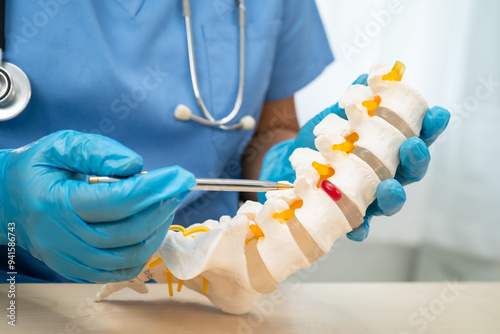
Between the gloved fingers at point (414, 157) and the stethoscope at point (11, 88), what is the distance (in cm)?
56

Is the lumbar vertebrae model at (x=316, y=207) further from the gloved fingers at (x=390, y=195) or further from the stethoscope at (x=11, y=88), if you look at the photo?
the stethoscope at (x=11, y=88)

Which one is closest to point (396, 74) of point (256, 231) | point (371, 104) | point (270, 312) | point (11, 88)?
point (371, 104)

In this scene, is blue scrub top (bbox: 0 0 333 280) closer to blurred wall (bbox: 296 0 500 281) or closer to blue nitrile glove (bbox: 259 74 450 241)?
blue nitrile glove (bbox: 259 74 450 241)

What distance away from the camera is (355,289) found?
2.81 ft

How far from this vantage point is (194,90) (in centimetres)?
92

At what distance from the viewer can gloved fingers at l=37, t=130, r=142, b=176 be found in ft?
1.77

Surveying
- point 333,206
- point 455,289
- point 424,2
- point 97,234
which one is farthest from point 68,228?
point 424,2

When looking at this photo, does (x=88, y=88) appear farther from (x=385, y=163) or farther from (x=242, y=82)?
(x=385, y=163)

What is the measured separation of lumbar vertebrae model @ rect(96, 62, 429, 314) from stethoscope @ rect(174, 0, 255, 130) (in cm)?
30

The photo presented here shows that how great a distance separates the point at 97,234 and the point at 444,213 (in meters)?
1.37

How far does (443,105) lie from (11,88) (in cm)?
129

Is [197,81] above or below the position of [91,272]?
above

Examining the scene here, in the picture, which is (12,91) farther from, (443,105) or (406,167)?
(443,105)

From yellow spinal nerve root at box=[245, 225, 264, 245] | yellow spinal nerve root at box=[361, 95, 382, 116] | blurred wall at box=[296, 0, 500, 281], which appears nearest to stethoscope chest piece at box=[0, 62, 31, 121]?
yellow spinal nerve root at box=[245, 225, 264, 245]
